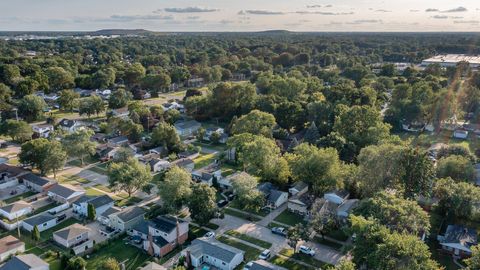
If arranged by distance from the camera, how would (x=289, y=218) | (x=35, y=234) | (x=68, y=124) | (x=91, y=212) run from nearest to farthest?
(x=35, y=234), (x=91, y=212), (x=289, y=218), (x=68, y=124)

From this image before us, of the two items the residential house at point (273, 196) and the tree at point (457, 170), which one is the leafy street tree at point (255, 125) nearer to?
the residential house at point (273, 196)

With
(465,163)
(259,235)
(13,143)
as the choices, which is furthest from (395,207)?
(13,143)

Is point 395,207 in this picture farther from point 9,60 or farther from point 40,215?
point 9,60

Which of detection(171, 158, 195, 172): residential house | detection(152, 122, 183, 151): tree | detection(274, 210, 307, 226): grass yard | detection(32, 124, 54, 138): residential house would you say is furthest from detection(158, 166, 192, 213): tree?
detection(32, 124, 54, 138): residential house

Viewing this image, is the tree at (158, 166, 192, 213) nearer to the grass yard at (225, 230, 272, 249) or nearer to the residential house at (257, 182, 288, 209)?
the grass yard at (225, 230, 272, 249)

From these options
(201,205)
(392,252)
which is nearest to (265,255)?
(201,205)

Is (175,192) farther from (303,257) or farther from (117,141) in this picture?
(117,141)

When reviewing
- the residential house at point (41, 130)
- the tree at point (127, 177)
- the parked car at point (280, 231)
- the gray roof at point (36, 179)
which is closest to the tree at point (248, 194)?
the parked car at point (280, 231)
